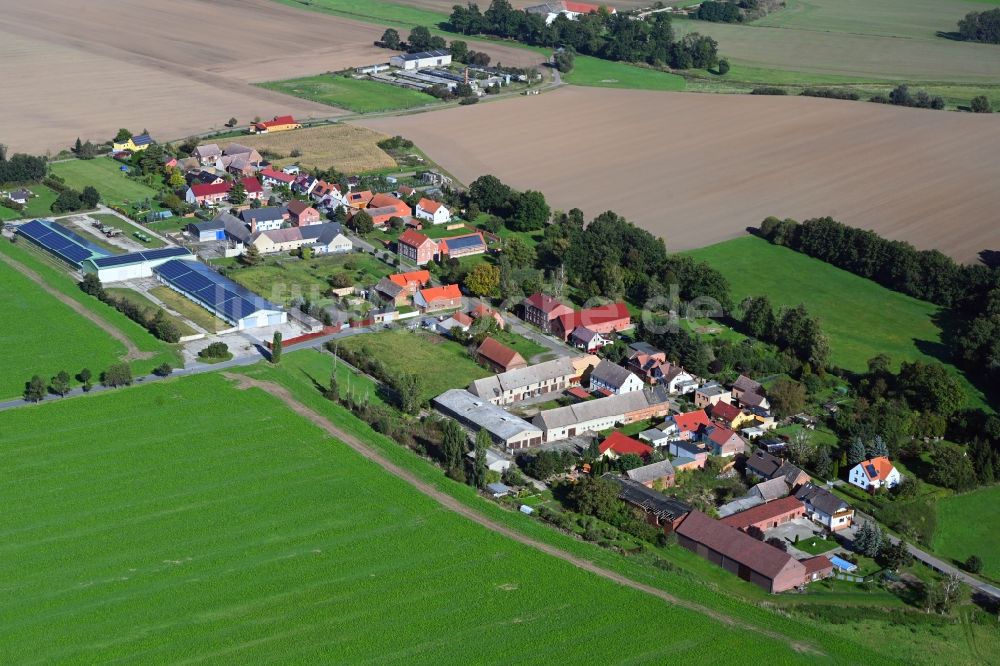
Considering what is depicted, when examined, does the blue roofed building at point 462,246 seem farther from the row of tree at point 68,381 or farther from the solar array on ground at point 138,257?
the row of tree at point 68,381

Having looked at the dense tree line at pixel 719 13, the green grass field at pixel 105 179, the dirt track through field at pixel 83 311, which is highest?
the dense tree line at pixel 719 13

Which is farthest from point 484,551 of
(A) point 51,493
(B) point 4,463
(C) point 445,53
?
(C) point 445,53

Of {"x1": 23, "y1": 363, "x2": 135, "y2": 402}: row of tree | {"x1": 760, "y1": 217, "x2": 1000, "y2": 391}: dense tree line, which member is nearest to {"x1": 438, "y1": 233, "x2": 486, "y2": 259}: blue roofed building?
{"x1": 760, "y1": 217, "x2": 1000, "y2": 391}: dense tree line

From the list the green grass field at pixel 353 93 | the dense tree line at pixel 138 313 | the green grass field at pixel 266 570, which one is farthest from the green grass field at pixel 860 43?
the green grass field at pixel 266 570

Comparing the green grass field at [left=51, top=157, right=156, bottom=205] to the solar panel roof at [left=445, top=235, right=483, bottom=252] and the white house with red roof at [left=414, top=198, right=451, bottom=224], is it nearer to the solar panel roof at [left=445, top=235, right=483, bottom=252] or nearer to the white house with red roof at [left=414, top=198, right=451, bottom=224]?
the white house with red roof at [left=414, top=198, right=451, bottom=224]

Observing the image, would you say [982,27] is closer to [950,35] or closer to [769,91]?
[950,35]

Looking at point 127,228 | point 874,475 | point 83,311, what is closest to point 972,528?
point 874,475

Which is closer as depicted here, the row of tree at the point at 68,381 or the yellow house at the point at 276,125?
the row of tree at the point at 68,381
